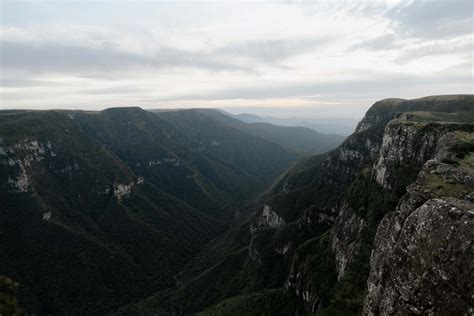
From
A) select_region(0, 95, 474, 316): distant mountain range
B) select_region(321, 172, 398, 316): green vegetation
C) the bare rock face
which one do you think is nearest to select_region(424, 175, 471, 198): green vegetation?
the bare rock face

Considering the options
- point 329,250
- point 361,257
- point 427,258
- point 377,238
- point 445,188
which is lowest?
point 329,250

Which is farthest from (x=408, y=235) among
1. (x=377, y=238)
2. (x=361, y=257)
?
(x=361, y=257)

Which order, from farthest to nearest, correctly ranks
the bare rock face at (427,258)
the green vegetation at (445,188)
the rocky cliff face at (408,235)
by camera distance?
the green vegetation at (445,188)
the rocky cliff face at (408,235)
the bare rock face at (427,258)

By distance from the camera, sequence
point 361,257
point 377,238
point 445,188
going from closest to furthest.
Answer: point 445,188, point 377,238, point 361,257

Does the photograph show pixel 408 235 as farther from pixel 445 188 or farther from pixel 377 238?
pixel 377 238

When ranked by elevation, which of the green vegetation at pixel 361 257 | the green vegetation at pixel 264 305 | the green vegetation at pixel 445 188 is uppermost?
the green vegetation at pixel 445 188

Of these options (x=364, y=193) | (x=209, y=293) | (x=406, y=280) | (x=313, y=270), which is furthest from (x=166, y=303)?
(x=406, y=280)

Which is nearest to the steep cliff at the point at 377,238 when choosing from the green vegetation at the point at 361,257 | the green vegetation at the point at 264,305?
the green vegetation at the point at 361,257

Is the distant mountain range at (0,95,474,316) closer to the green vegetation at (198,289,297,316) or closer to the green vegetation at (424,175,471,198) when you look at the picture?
the green vegetation at (424,175,471,198)

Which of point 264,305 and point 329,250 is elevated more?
point 329,250

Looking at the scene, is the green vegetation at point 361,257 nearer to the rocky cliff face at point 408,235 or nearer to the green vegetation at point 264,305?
the rocky cliff face at point 408,235
